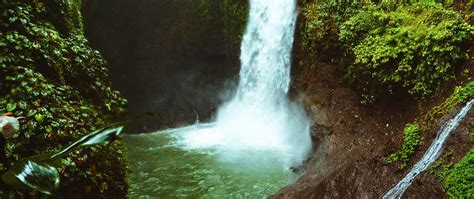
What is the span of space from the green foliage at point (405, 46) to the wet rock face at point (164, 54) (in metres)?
6.55

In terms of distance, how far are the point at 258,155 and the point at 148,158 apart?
311 centimetres

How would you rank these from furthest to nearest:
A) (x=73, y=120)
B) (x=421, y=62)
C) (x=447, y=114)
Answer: (x=421, y=62) → (x=447, y=114) → (x=73, y=120)

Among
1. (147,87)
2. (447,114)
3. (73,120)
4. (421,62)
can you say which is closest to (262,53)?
(147,87)

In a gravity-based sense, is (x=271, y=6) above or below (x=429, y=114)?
above

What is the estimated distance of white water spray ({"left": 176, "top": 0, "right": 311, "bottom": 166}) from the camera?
10.5 metres

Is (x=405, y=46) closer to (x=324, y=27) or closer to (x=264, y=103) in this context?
(x=324, y=27)

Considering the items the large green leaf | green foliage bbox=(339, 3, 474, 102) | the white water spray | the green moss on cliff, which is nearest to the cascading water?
the white water spray

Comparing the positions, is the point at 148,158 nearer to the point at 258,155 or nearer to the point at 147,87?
the point at 258,155

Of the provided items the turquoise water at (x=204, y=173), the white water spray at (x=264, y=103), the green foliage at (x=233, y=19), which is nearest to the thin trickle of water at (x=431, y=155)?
the turquoise water at (x=204, y=173)

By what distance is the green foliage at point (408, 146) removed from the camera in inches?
206

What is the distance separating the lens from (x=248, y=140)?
11.3 metres

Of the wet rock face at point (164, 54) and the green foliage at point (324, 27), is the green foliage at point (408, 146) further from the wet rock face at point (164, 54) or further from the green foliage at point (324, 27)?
the wet rock face at point (164, 54)

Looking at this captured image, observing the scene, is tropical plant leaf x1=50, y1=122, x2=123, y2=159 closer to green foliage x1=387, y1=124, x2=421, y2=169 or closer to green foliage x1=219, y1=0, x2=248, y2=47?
green foliage x1=387, y1=124, x2=421, y2=169

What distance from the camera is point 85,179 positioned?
9.85ft
